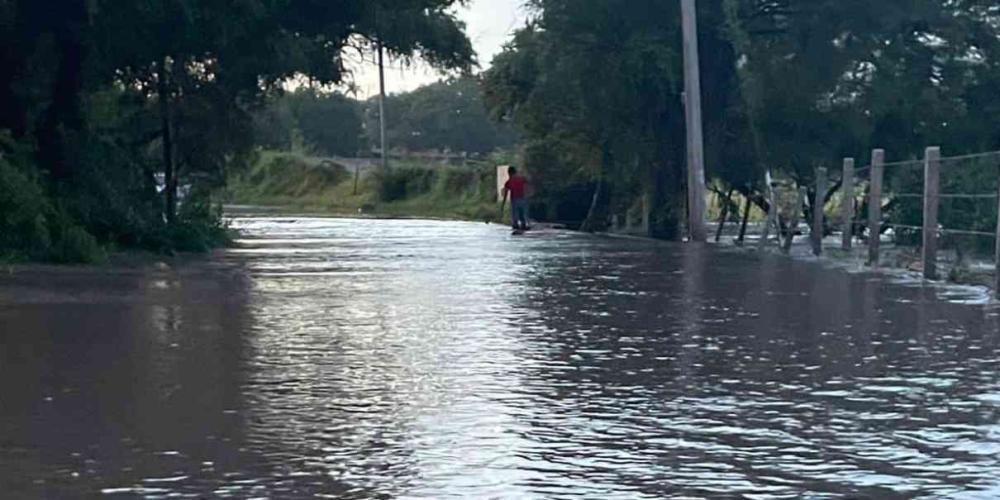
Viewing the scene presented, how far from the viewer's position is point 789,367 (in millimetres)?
11250

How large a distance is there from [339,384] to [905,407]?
3.43m

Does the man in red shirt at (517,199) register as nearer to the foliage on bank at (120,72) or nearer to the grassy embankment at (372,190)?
the foliage on bank at (120,72)

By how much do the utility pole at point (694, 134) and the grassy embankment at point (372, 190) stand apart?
2317 cm

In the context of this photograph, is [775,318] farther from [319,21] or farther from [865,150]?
[865,150]

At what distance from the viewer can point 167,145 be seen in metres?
31.1

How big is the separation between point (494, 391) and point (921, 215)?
1812cm

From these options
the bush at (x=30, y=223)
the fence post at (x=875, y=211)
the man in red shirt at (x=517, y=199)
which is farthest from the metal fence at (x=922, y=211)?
the bush at (x=30, y=223)

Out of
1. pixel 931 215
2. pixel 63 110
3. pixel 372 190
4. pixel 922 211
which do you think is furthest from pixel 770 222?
pixel 372 190

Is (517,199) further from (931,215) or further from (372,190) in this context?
(372,190)

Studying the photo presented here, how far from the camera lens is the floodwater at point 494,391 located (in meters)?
7.46

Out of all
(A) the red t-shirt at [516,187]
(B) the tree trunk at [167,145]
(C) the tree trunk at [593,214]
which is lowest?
(C) the tree trunk at [593,214]

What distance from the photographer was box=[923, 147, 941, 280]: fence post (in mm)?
19672

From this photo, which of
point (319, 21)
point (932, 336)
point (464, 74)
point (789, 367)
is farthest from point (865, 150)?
point (789, 367)

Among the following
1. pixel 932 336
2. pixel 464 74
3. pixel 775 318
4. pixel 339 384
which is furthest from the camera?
pixel 464 74
